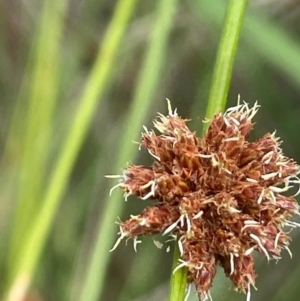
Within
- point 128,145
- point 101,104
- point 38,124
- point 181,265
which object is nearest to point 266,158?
point 181,265

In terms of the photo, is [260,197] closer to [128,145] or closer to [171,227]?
[171,227]

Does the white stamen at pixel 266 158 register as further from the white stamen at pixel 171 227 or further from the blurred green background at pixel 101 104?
the blurred green background at pixel 101 104

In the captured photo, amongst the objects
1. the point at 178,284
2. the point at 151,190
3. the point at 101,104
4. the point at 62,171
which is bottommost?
the point at 178,284

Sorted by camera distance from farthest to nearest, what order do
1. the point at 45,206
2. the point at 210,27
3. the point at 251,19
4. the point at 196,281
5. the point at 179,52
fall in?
the point at 179,52, the point at 210,27, the point at 251,19, the point at 45,206, the point at 196,281

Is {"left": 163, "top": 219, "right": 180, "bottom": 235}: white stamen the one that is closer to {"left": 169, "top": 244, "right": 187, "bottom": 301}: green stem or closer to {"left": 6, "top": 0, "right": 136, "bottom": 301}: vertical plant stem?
{"left": 169, "top": 244, "right": 187, "bottom": 301}: green stem

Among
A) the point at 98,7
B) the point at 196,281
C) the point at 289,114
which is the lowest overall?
the point at 196,281

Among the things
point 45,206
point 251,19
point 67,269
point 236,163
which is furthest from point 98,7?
point 236,163

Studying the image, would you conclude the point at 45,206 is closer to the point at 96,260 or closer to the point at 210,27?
the point at 96,260
